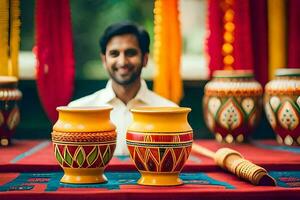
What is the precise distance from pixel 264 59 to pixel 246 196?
1.16 m

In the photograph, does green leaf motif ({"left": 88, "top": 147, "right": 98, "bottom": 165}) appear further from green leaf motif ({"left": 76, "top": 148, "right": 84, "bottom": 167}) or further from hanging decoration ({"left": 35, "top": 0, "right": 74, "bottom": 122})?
hanging decoration ({"left": 35, "top": 0, "right": 74, "bottom": 122})

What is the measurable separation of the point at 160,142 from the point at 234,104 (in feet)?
2.77

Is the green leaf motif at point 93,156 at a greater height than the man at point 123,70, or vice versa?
the man at point 123,70

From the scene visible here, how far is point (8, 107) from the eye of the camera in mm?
2193

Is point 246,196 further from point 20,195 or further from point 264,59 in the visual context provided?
point 264,59

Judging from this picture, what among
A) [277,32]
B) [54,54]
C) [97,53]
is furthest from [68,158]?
[277,32]

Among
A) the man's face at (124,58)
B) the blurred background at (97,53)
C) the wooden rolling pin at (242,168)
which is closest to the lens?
the wooden rolling pin at (242,168)

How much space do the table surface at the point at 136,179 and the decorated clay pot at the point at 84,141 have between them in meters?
0.04

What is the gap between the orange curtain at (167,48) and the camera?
2.41 metres

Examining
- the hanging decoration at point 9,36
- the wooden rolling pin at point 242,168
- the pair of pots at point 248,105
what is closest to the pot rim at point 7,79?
the hanging decoration at point 9,36

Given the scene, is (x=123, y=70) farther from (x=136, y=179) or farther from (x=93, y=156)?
(x=93, y=156)

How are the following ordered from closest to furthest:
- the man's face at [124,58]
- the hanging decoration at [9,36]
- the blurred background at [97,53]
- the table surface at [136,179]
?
the table surface at [136,179]
the man's face at [124,58]
the hanging decoration at [9,36]
the blurred background at [97,53]

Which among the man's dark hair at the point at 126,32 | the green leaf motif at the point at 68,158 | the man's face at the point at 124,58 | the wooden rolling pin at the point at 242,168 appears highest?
the man's dark hair at the point at 126,32

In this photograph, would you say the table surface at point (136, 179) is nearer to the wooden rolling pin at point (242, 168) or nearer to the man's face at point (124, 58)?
the wooden rolling pin at point (242, 168)
